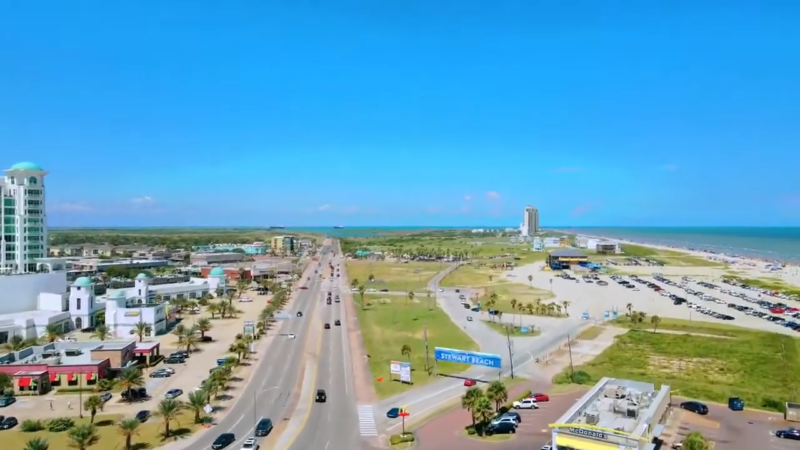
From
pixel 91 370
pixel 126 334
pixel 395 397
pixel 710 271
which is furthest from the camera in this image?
pixel 710 271

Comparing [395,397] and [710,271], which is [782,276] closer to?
[710,271]

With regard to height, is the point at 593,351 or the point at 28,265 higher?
the point at 28,265

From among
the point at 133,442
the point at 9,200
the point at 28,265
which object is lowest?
the point at 133,442

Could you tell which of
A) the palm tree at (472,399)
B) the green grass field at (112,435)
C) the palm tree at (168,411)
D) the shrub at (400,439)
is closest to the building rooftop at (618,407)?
the palm tree at (472,399)

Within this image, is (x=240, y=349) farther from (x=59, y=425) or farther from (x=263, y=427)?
(x=263, y=427)

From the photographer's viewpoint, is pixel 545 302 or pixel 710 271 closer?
pixel 545 302

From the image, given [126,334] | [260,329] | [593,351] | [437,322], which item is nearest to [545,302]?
[437,322]

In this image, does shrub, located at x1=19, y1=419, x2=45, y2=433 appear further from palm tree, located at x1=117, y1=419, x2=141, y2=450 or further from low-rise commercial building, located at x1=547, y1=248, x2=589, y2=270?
low-rise commercial building, located at x1=547, y1=248, x2=589, y2=270
